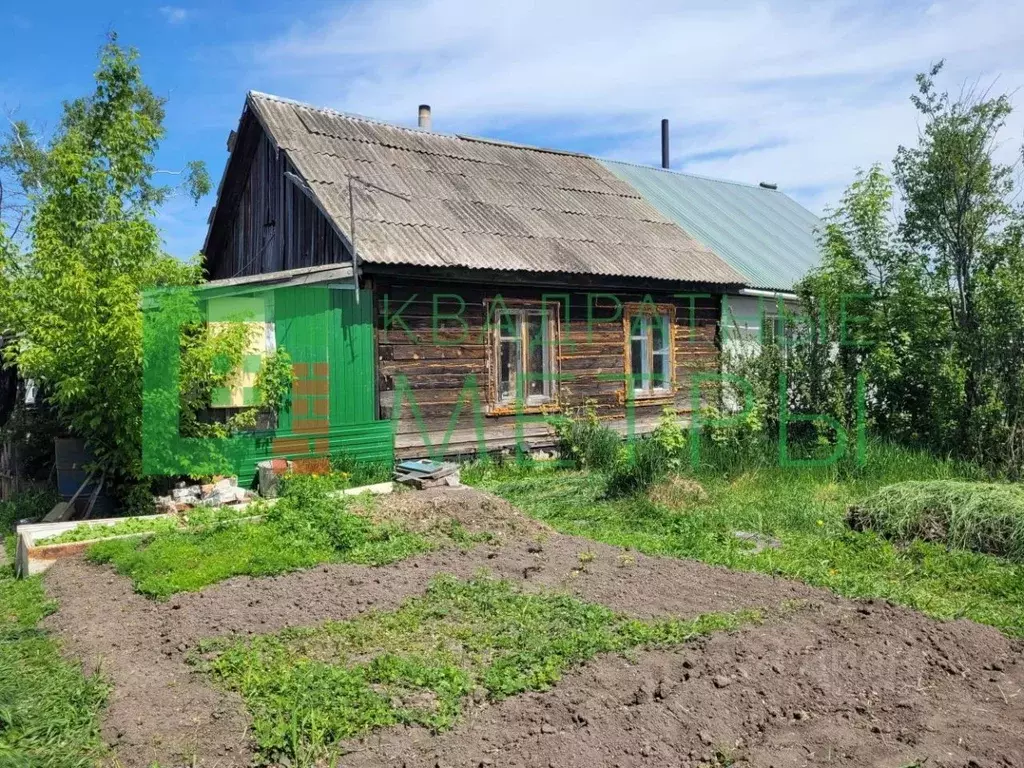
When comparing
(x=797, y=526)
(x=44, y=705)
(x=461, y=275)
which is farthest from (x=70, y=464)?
(x=797, y=526)

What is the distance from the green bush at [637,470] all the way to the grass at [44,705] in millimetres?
5393

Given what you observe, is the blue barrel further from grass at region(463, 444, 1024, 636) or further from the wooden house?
grass at region(463, 444, 1024, 636)

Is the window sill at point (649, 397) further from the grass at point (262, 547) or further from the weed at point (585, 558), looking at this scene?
the weed at point (585, 558)

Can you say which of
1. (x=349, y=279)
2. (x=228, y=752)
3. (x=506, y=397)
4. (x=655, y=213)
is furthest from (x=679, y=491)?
(x=655, y=213)

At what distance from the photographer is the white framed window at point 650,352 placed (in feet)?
42.2

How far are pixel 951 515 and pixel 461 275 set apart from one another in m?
6.21

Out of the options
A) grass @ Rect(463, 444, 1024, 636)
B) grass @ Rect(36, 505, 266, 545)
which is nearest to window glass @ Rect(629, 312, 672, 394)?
grass @ Rect(463, 444, 1024, 636)

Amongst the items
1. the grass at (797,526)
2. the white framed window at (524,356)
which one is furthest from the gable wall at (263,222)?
the grass at (797,526)

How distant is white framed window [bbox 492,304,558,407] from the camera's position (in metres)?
11.4

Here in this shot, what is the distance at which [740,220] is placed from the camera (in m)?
18.9

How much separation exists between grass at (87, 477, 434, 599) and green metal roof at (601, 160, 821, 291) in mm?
10008

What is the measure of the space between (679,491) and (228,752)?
5725 millimetres

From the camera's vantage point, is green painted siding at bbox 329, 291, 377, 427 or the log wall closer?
green painted siding at bbox 329, 291, 377, 427

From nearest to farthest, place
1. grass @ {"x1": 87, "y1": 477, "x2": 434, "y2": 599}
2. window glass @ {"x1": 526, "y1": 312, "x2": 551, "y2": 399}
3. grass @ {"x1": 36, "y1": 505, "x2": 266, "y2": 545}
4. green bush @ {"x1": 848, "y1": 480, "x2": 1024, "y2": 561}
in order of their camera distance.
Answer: grass @ {"x1": 87, "y1": 477, "x2": 434, "y2": 599}, green bush @ {"x1": 848, "y1": 480, "x2": 1024, "y2": 561}, grass @ {"x1": 36, "y1": 505, "x2": 266, "y2": 545}, window glass @ {"x1": 526, "y1": 312, "x2": 551, "y2": 399}
